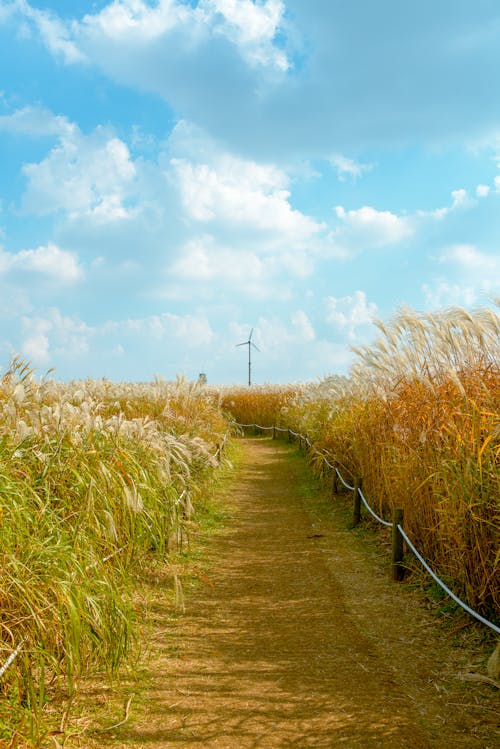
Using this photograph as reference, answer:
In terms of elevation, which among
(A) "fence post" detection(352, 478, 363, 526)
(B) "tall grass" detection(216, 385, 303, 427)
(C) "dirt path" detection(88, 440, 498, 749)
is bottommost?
(C) "dirt path" detection(88, 440, 498, 749)

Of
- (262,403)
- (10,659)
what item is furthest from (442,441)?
(262,403)

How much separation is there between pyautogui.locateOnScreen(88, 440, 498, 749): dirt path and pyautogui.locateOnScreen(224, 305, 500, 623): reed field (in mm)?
549

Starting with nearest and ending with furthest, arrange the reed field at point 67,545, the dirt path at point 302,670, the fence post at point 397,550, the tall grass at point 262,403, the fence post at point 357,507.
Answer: the reed field at point 67,545, the dirt path at point 302,670, the fence post at point 397,550, the fence post at point 357,507, the tall grass at point 262,403

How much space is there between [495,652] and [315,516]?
425 centimetres

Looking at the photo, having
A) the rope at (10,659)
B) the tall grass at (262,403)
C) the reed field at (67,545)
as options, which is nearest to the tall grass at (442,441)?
the reed field at (67,545)

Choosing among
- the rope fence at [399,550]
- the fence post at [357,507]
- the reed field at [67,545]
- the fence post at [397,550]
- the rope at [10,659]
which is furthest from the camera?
the fence post at [357,507]

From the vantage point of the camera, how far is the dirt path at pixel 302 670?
2.87 meters

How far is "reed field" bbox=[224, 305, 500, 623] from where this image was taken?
13.0 ft

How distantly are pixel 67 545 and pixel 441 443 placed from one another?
3.36 meters

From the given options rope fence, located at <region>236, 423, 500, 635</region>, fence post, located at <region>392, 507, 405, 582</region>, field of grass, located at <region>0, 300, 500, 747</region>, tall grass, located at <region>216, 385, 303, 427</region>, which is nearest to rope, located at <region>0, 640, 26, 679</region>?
field of grass, located at <region>0, 300, 500, 747</region>

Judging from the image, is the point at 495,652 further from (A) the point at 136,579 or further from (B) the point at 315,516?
(B) the point at 315,516

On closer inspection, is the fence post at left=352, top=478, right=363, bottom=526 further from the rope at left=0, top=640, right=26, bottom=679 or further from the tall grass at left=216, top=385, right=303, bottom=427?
the tall grass at left=216, top=385, right=303, bottom=427

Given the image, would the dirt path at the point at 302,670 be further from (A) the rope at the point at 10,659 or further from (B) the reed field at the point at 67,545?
(A) the rope at the point at 10,659

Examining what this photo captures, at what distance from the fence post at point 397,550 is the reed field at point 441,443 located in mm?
145
